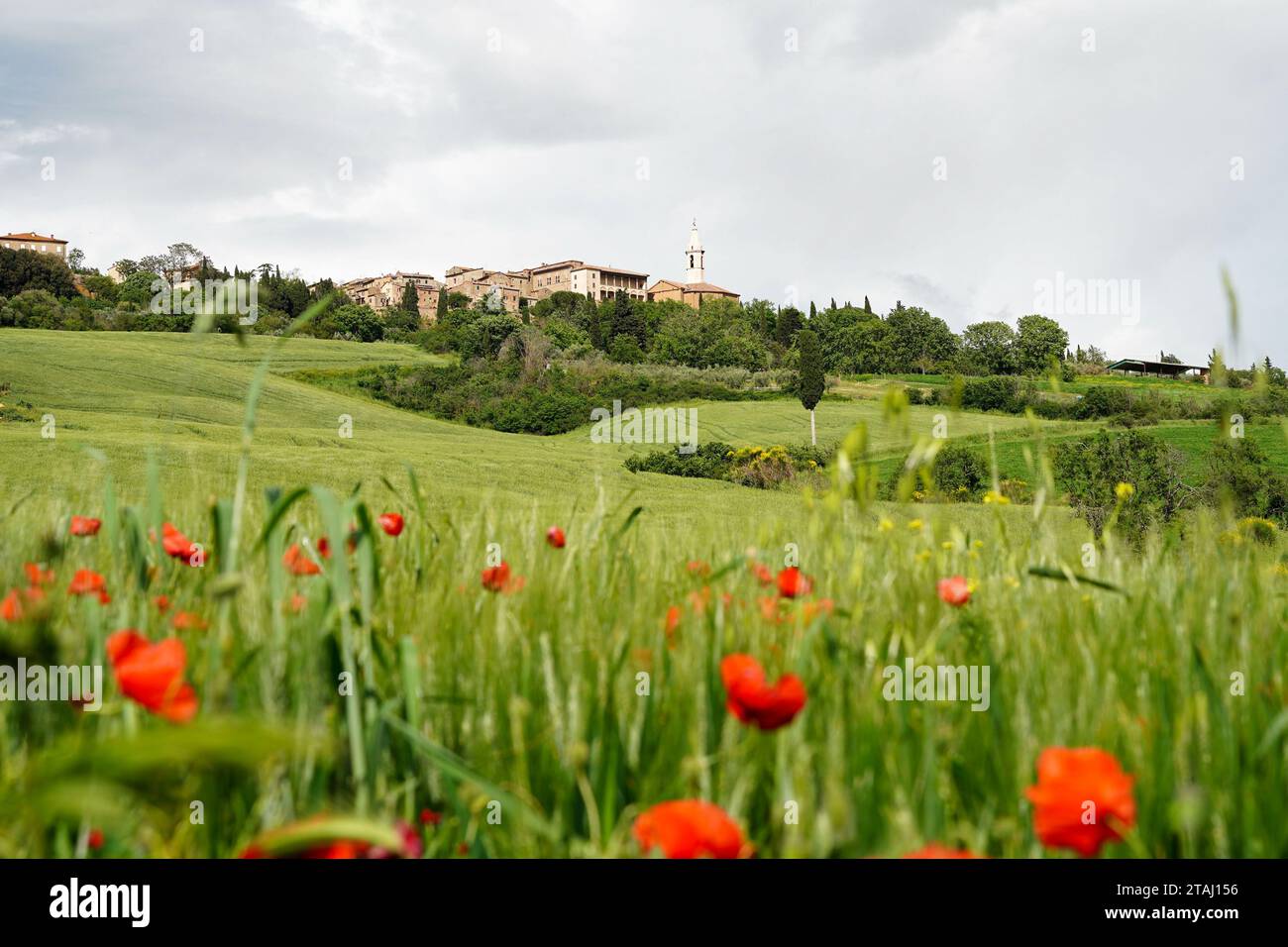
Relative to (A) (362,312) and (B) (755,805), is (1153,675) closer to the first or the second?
(B) (755,805)

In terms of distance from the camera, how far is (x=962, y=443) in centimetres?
2062

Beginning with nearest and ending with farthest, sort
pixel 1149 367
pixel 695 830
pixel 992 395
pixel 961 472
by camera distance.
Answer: pixel 695 830 < pixel 961 472 < pixel 992 395 < pixel 1149 367

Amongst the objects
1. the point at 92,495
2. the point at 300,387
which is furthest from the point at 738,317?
the point at 92,495

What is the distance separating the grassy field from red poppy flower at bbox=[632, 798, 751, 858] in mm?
95

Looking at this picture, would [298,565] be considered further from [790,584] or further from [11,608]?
[790,584]

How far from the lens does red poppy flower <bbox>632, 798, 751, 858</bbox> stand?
0.81m

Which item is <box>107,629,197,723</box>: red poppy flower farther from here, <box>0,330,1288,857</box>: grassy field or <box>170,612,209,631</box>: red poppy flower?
<box>170,612,209,631</box>: red poppy flower

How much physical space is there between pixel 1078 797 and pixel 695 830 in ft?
1.21

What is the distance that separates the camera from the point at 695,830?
82cm

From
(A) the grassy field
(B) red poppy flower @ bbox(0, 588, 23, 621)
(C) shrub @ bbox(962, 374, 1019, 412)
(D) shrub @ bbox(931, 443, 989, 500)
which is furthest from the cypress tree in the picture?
(B) red poppy flower @ bbox(0, 588, 23, 621)

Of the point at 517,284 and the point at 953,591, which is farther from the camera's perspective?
the point at 517,284

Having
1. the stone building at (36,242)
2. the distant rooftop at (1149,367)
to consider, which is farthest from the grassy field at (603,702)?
the stone building at (36,242)

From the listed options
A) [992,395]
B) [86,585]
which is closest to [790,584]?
[86,585]
